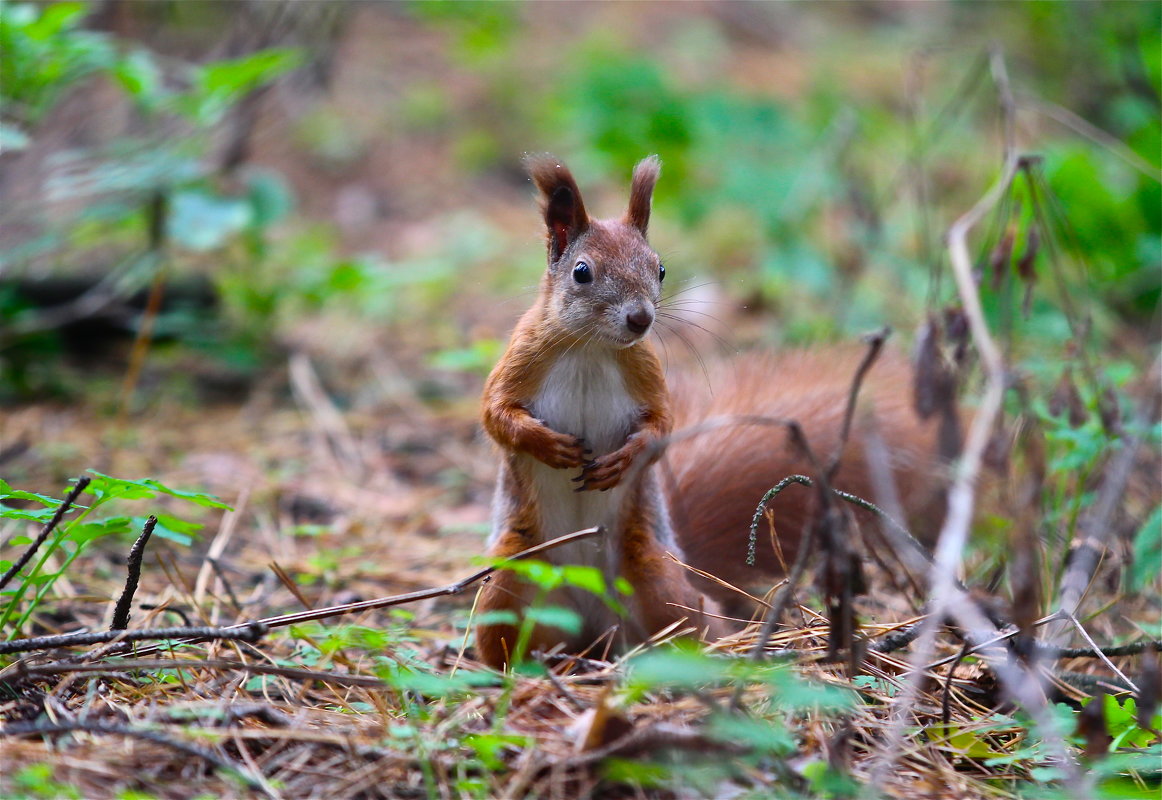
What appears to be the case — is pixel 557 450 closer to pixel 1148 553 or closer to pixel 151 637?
pixel 151 637

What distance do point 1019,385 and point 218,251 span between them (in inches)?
153

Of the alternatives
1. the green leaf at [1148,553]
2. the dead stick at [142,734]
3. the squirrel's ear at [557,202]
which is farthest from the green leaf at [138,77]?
the green leaf at [1148,553]

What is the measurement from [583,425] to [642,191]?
507 millimetres

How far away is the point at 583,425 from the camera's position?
6.99 feet

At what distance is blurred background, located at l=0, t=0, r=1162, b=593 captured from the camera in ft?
10.4

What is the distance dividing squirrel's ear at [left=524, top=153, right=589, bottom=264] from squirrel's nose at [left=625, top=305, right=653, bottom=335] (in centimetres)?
27

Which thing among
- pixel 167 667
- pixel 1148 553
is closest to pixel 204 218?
pixel 167 667

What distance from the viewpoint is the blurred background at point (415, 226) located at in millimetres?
3178

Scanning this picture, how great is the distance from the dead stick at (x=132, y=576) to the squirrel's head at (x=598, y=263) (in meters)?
0.85

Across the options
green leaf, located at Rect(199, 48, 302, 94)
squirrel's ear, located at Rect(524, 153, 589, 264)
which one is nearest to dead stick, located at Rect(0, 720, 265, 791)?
squirrel's ear, located at Rect(524, 153, 589, 264)

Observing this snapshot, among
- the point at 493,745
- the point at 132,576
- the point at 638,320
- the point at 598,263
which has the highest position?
the point at 598,263

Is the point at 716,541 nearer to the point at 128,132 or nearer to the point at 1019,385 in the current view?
the point at 1019,385

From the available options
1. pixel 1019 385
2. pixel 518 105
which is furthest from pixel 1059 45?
pixel 1019 385

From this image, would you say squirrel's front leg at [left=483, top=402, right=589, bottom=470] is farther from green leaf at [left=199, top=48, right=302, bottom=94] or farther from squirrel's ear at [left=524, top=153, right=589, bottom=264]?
green leaf at [left=199, top=48, right=302, bottom=94]
